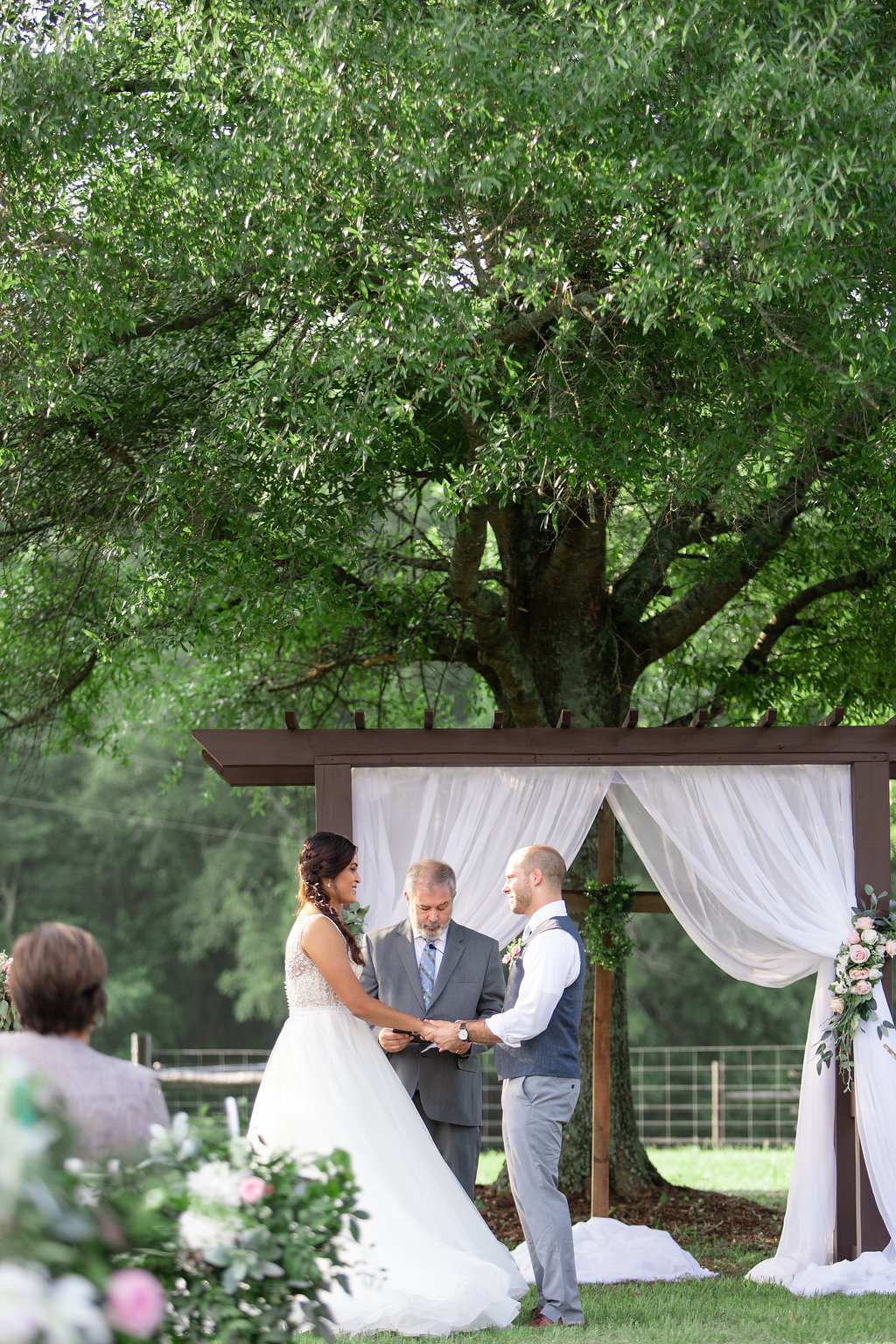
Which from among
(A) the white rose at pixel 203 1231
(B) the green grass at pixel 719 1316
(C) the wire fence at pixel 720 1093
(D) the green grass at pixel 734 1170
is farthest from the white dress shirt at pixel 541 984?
(C) the wire fence at pixel 720 1093

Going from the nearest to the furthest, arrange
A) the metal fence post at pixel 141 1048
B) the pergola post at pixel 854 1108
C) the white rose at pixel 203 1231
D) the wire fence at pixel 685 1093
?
1. the white rose at pixel 203 1231
2. the pergola post at pixel 854 1108
3. the metal fence post at pixel 141 1048
4. the wire fence at pixel 685 1093

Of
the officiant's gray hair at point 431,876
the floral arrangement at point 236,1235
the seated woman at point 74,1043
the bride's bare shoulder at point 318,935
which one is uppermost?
the officiant's gray hair at point 431,876

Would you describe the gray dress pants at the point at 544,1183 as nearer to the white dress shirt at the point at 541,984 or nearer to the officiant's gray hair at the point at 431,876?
the white dress shirt at the point at 541,984

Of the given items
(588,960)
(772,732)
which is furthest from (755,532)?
(588,960)

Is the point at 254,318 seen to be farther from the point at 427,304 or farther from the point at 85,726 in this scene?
the point at 85,726

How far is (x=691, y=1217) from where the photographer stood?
8773mm

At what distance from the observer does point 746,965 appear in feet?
23.6

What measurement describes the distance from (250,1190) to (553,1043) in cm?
291

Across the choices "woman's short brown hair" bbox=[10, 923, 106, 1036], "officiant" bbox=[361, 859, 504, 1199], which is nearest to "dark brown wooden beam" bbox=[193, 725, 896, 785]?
"officiant" bbox=[361, 859, 504, 1199]

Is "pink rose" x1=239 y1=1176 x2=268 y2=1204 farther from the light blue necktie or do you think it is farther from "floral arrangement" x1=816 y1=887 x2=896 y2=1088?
"floral arrangement" x1=816 y1=887 x2=896 y2=1088

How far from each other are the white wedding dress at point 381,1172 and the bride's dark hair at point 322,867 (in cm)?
12

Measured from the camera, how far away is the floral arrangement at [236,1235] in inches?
104

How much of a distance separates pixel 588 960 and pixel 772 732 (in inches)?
84.4

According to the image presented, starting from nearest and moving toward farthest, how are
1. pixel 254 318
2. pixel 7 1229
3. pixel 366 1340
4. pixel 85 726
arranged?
pixel 7 1229 < pixel 366 1340 < pixel 254 318 < pixel 85 726
